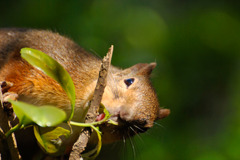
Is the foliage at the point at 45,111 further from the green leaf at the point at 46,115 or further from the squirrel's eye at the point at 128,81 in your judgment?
the squirrel's eye at the point at 128,81

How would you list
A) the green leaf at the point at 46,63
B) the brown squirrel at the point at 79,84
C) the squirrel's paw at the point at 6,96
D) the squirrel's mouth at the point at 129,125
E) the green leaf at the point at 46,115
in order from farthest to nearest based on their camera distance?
the brown squirrel at the point at 79,84, the squirrel's mouth at the point at 129,125, the squirrel's paw at the point at 6,96, the green leaf at the point at 46,63, the green leaf at the point at 46,115

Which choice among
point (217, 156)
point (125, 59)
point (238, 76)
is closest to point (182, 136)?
point (217, 156)

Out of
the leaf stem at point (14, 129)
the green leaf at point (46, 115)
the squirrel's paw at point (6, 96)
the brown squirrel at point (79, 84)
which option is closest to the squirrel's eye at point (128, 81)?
the brown squirrel at point (79, 84)

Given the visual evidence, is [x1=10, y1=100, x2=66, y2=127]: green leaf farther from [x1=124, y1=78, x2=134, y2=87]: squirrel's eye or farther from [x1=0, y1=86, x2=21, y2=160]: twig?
[x1=124, y1=78, x2=134, y2=87]: squirrel's eye

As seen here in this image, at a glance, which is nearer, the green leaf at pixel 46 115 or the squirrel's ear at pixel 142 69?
the green leaf at pixel 46 115

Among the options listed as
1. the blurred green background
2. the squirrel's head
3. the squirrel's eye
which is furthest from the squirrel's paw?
the blurred green background
